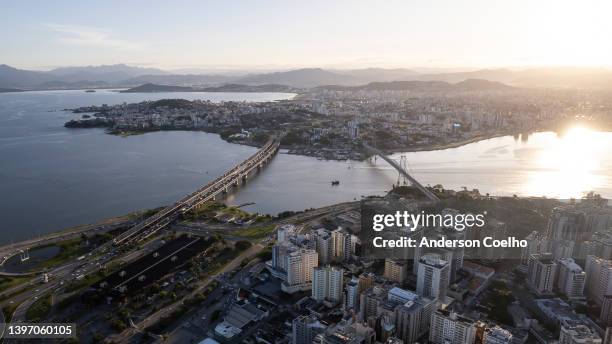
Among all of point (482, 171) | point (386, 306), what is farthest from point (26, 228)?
point (482, 171)

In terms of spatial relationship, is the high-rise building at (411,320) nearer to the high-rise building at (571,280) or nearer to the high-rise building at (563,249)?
the high-rise building at (571,280)

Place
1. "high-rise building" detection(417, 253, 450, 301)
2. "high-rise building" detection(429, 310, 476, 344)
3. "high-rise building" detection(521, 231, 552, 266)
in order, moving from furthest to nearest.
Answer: "high-rise building" detection(521, 231, 552, 266) < "high-rise building" detection(417, 253, 450, 301) < "high-rise building" detection(429, 310, 476, 344)

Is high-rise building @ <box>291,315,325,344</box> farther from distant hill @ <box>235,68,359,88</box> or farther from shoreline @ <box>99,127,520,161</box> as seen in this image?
distant hill @ <box>235,68,359,88</box>

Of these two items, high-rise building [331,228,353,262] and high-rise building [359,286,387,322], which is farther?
high-rise building [331,228,353,262]

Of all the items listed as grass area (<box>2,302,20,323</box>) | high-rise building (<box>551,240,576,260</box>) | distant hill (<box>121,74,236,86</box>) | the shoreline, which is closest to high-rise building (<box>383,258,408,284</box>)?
high-rise building (<box>551,240,576,260</box>)

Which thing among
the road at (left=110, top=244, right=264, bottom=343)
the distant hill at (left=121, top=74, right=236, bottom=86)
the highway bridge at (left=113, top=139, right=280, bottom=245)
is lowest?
the road at (left=110, top=244, right=264, bottom=343)

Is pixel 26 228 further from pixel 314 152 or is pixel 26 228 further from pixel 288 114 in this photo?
pixel 288 114

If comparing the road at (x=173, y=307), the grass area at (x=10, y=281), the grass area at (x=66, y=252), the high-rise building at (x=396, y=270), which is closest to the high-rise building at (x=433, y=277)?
the high-rise building at (x=396, y=270)
